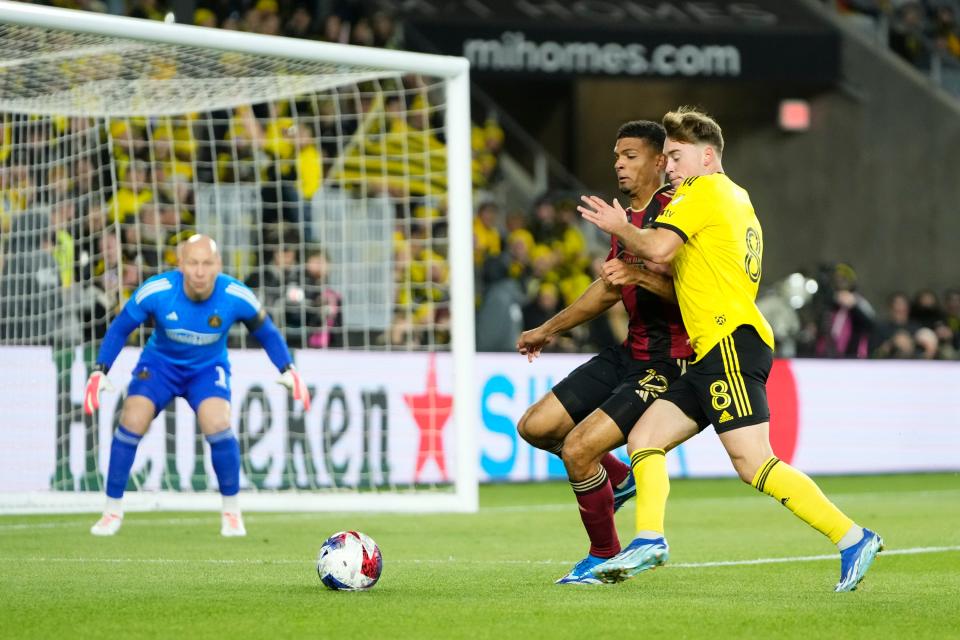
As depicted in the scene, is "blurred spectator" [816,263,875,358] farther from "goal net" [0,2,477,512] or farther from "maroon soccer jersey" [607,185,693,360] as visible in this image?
"maroon soccer jersey" [607,185,693,360]

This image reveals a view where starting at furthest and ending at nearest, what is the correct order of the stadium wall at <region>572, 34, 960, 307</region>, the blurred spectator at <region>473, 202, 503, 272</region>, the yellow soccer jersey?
the stadium wall at <region>572, 34, 960, 307</region> → the blurred spectator at <region>473, 202, 503, 272</region> → the yellow soccer jersey

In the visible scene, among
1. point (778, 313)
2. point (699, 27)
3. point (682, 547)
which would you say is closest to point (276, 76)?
point (682, 547)

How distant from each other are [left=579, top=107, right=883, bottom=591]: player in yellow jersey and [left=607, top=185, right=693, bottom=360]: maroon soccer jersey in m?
0.33

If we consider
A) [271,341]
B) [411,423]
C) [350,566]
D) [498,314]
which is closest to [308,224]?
[411,423]

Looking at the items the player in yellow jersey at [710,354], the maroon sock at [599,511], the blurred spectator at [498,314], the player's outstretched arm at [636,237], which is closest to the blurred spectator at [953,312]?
the blurred spectator at [498,314]

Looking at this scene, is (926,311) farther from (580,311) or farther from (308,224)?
(580,311)

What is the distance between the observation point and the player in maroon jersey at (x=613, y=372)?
716 centimetres

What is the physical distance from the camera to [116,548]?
29.8 ft

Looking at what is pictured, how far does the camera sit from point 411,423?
568 inches

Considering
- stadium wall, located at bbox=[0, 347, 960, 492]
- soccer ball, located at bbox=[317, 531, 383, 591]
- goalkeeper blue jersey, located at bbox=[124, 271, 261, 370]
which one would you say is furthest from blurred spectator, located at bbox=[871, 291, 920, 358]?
soccer ball, located at bbox=[317, 531, 383, 591]

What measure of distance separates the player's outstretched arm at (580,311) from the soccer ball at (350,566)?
1.34 m

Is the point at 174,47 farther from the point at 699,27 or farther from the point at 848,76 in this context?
the point at 848,76

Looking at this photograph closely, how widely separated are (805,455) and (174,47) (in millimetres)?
8491

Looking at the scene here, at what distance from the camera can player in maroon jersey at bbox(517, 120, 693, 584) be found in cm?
716
